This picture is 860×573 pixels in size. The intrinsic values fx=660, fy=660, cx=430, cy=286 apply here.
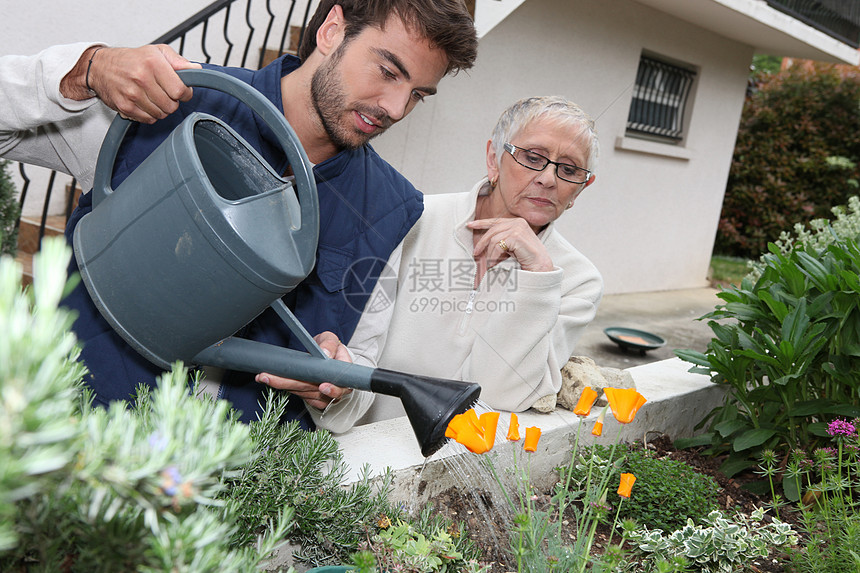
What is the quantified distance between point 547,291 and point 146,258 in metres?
1.22

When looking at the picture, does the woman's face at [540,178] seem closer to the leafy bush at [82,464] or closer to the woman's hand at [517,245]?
the woman's hand at [517,245]

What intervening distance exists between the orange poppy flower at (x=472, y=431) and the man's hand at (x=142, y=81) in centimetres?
75

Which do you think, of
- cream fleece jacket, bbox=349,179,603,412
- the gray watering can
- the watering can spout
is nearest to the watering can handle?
the gray watering can

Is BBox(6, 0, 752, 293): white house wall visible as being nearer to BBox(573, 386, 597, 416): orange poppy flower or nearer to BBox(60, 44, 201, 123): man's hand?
BBox(60, 44, 201, 123): man's hand

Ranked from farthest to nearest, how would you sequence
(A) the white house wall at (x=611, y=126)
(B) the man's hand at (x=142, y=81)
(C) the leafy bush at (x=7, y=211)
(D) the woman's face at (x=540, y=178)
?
(A) the white house wall at (x=611, y=126), (C) the leafy bush at (x=7, y=211), (D) the woman's face at (x=540, y=178), (B) the man's hand at (x=142, y=81)

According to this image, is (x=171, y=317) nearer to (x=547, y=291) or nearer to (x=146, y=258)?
(x=146, y=258)

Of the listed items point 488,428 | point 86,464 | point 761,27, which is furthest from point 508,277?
point 761,27

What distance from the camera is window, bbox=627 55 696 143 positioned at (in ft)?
24.0

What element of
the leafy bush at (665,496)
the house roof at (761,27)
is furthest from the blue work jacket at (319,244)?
the house roof at (761,27)

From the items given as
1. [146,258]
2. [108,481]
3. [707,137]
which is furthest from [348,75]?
[707,137]

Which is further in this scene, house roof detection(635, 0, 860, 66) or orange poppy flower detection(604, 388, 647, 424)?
house roof detection(635, 0, 860, 66)

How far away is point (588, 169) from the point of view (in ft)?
7.31

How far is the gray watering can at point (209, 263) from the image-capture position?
1.06 meters

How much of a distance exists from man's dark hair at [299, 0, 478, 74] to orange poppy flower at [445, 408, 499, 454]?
3.16 ft
